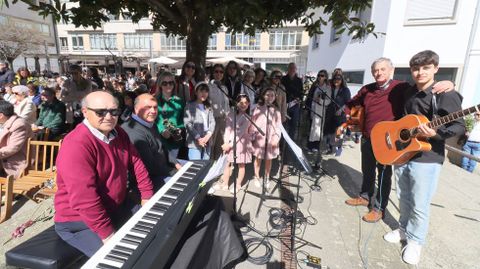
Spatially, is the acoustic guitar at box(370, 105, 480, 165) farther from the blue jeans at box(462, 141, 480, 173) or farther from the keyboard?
the blue jeans at box(462, 141, 480, 173)

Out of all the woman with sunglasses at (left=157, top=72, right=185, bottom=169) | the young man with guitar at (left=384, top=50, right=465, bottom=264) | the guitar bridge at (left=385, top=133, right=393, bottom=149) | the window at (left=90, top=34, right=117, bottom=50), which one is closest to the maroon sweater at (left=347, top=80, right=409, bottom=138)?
the young man with guitar at (left=384, top=50, right=465, bottom=264)

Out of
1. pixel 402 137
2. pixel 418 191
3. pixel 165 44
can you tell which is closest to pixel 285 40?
pixel 165 44

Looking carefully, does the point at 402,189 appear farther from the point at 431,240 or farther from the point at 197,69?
the point at 197,69

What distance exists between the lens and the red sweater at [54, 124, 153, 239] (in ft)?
6.01

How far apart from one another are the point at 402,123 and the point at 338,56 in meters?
10.9

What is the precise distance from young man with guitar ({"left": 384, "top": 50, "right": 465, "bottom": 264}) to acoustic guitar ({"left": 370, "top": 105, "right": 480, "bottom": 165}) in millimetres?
21

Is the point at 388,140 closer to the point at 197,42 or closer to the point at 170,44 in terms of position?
the point at 197,42

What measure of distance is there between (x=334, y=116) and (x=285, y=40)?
2992 cm

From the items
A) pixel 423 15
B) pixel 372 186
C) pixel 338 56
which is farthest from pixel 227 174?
pixel 338 56

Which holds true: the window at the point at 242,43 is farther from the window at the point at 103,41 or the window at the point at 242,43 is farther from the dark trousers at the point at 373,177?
the dark trousers at the point at 373,177

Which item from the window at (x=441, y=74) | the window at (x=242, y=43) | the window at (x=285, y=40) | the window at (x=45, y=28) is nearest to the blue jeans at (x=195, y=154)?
the window at (x=441, y=74)

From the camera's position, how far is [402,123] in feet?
8.82

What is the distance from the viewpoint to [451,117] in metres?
2.18

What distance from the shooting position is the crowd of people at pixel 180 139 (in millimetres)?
1958
